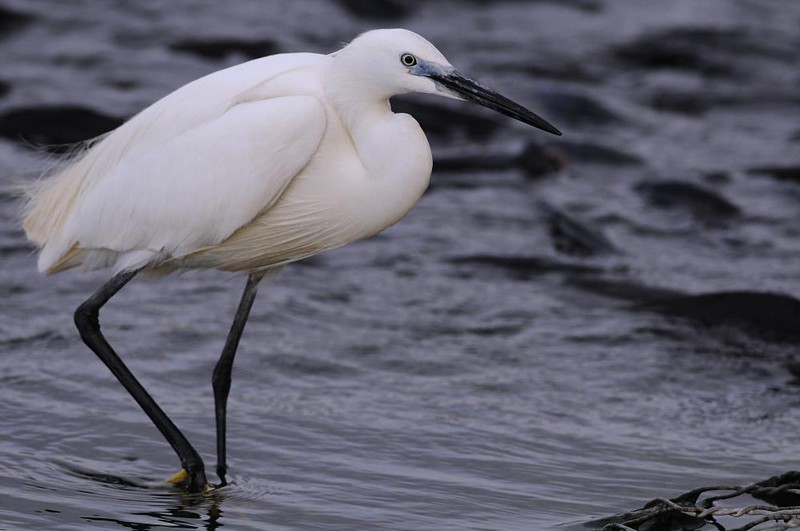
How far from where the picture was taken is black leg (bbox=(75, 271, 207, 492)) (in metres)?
6.59

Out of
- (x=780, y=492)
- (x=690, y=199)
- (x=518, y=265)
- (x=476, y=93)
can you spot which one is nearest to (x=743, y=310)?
(x=518, y=265)

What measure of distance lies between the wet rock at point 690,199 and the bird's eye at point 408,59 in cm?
653

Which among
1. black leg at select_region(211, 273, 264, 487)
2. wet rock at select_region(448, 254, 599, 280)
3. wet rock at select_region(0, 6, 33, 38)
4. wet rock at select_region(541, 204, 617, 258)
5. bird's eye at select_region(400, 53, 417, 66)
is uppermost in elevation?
wet rock at select_region(0, 6, 33, 38)

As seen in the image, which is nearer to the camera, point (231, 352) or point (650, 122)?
point (231, 352)

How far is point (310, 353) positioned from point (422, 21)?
9992mm

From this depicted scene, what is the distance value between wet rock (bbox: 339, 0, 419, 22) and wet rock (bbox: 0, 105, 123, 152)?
216 inches

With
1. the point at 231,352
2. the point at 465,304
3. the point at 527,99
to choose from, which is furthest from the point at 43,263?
the point at 527,99

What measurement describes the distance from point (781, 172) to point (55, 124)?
675 cm

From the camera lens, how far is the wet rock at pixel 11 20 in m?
16.2

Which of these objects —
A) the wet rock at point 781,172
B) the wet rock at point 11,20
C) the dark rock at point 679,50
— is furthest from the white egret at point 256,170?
the dark rock at point 679,50

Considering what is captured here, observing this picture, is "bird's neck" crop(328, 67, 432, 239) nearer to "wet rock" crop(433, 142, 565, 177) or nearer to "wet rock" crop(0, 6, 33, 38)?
"wet rock" crop(433, 142, 565, 177)

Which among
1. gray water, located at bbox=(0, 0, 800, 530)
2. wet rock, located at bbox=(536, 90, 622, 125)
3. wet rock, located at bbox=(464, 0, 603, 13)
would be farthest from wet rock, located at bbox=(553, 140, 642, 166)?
wet rock, located at bbox=(464, 0, 603, 13)

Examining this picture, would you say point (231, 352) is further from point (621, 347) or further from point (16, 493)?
point (621, 347)

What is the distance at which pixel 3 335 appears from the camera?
341 inches
